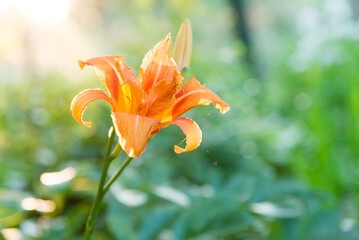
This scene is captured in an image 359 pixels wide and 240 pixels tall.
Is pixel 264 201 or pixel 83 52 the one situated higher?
pixel 83 52

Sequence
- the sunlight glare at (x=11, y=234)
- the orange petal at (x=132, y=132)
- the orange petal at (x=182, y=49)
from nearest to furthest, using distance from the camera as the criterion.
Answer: the orange petal at (x=132, y=132) < the orange petal at (x=182, y=49) < the sunlight glare at (x=11, y=234)

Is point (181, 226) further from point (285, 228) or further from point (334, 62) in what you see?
point (334, 62)

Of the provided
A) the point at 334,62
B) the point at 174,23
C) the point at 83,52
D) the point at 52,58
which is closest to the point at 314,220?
the point at 174,23

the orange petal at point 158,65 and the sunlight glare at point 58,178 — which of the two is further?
the sunlight glare at point 58,178

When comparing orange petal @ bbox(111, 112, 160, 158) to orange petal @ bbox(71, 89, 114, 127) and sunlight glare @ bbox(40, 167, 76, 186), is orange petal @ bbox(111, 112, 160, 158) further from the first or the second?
sunlight glare @ bbox(40, 167, 76, 186)

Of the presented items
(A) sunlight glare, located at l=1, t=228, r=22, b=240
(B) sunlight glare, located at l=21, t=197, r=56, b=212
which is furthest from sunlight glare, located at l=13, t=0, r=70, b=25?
(A) sunlight glare, located at l=1, t=228, r=22, b=240

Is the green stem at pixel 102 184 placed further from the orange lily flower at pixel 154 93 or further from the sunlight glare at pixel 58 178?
the sunlight glare at pixel 58 178

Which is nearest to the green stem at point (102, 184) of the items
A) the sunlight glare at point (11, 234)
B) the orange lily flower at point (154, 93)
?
the orange lily flower at point (154, 93)
